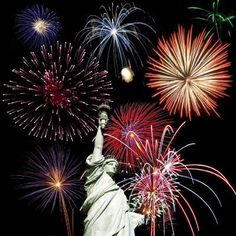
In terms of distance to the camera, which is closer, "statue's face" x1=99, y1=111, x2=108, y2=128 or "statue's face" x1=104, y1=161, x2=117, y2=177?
"statue's face" x1=104, y1=161, x2=117, y2=177

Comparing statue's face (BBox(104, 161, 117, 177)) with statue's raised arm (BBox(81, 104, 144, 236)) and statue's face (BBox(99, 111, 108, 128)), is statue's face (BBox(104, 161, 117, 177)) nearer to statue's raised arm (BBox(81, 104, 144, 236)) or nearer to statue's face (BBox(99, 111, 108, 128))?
statue's raised arm (BBox(81, 104, 144, 236))

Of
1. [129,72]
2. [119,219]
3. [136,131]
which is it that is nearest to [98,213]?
[119,219]

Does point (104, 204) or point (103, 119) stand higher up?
point (103, 119)

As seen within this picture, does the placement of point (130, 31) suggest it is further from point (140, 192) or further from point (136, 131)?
point (140, 192)

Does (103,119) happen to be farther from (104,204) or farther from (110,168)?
(104,204)

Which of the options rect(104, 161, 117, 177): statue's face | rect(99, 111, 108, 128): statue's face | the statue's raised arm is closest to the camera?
the statue's raised arm

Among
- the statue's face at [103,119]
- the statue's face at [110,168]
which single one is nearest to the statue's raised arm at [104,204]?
the statue's face at [110,168]

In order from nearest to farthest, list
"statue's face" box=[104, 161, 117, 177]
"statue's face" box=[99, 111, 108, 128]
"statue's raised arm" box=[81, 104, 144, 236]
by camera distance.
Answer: "statue's raised arm" box=[81, 104, 144, 236], "statue's face" box=[104, 161, 117, 177], "statue's face" box=[99, 111, 108, 128]

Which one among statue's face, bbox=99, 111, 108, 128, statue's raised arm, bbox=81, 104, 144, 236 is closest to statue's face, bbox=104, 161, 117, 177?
statue's raised arm, bbox=81, 104, 144, 236

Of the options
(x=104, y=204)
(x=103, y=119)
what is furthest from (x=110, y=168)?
(x=103, y=119)

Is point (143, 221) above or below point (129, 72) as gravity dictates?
below

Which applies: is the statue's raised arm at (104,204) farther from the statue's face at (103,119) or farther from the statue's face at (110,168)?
the statue's face at (103,119)
